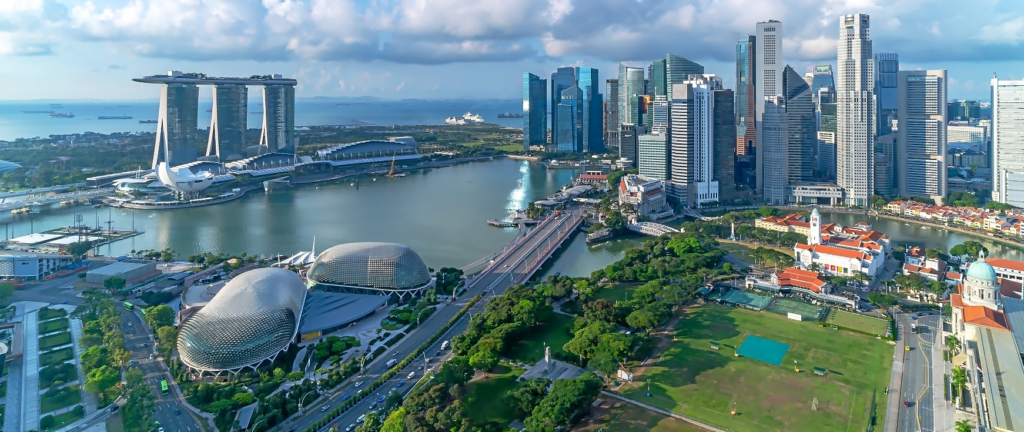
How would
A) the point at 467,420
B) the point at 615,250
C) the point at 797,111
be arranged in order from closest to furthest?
the point at 467,420 < the point at 615,250 < the point at 797,111

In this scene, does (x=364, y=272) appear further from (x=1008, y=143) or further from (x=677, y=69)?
(x=677, y=69)

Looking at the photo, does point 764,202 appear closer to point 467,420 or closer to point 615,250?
point 615,250

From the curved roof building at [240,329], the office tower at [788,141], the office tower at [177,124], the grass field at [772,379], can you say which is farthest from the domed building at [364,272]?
the office tower at [177,124]

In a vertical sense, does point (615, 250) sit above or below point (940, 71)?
below

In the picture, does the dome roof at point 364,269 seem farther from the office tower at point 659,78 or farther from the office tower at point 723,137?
the office tower at point 659,78

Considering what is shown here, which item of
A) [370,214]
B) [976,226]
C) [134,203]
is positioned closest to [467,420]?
[370,214]

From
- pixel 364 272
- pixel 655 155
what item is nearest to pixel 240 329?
pixel 364 272

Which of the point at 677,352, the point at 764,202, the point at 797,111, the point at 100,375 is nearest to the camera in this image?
the point at 100,375
